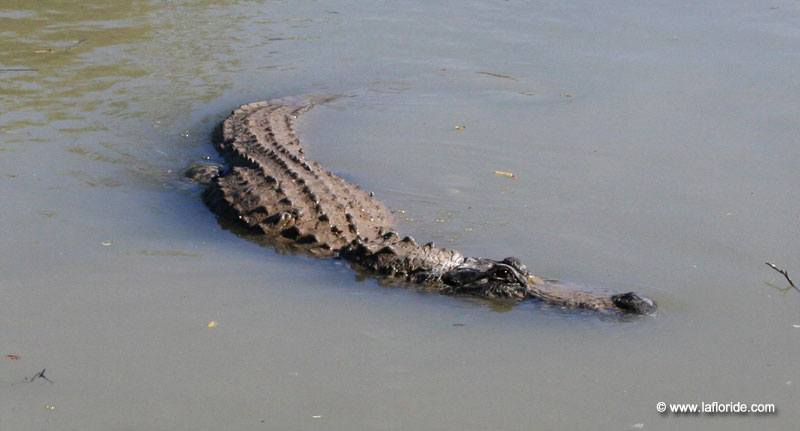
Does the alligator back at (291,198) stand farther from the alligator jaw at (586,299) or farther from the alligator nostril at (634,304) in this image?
the alligator nostril at (634,304)

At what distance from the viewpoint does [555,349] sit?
5.90 meters

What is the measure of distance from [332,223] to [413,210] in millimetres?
953

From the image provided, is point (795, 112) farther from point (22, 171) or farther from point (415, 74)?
point (22, 171)

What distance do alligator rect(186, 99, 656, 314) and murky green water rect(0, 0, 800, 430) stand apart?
178mm

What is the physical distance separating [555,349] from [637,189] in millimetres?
2926

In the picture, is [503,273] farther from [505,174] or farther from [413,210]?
[505,174]

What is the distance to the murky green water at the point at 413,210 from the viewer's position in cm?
545

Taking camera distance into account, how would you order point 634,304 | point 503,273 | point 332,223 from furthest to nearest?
point 332,223
point 503,273
point 634,304

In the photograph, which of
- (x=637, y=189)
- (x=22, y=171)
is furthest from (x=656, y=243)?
(x=22, y=171)

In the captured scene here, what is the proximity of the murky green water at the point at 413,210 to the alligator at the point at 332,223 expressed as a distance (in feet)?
0.59

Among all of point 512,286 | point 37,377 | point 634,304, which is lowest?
point 37,377

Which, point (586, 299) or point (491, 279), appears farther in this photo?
point (491, 279)

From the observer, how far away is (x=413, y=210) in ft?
27.0

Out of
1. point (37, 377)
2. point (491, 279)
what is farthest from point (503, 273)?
point (37, 377)
